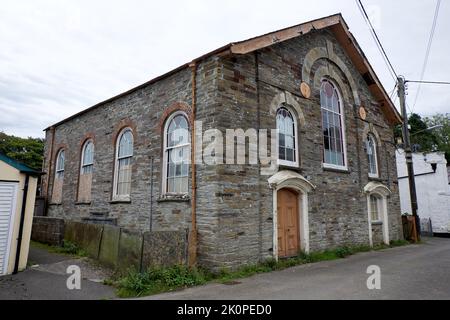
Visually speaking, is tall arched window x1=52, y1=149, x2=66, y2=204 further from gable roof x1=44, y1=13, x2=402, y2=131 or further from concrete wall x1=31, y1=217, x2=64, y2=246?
concrete wall x1=31, y1=217, x2=64, y2=246

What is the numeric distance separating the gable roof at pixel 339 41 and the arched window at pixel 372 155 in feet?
7.22

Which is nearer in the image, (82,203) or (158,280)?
(158,280)

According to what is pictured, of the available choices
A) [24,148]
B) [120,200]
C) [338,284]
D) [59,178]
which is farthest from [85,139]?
[24,148]

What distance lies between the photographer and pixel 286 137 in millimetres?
10172

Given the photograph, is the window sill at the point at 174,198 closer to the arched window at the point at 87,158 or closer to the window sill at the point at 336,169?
the window sill at the point at 336,169

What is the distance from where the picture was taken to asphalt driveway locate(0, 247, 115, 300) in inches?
235

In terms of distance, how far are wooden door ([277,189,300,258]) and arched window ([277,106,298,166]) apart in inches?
40.5

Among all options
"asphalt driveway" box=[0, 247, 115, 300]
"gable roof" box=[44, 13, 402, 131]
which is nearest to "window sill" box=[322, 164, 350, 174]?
"gable roof" box=[44, 13, 402, 131]

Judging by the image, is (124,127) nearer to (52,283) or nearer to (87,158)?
(87,158)

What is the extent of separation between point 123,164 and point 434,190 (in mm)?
18811

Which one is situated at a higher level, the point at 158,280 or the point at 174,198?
the point at 174,198

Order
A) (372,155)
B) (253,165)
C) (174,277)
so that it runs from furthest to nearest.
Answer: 1. (372,155)
2. (253,165)
3. (174,277)

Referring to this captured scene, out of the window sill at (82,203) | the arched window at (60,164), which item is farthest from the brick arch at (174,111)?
the arched window at (60,164)

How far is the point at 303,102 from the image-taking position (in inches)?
430
